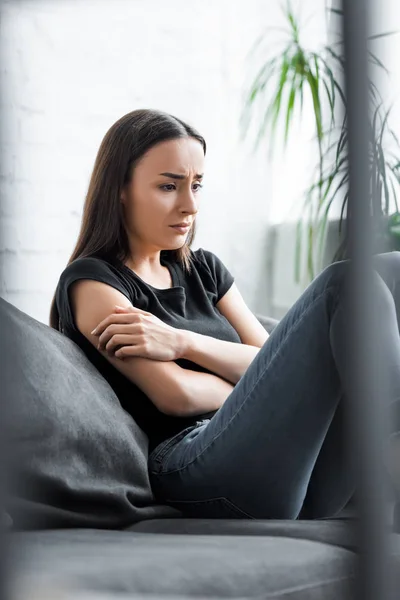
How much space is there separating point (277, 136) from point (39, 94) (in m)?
0.85

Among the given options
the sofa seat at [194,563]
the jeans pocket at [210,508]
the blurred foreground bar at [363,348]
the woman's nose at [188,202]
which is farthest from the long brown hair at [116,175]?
the blurred foreground bar at [363,348]

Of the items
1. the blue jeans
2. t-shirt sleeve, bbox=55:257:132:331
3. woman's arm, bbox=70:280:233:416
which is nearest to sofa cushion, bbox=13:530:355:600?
the blue jeans

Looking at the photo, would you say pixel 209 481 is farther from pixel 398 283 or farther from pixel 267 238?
pixel 267 238

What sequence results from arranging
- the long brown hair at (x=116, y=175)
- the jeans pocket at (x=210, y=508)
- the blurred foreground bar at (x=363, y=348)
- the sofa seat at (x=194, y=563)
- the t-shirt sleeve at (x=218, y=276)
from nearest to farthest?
1. the blurred foreground bar at (x=363, y=348)
2. the sofa seat at (x=194, y=563)
3. the jeans pocket at (x=210, y=508)
4. the long brown hair at (x=116, y=175)
5. the t-shirt sleeve at (x=218, y=276)

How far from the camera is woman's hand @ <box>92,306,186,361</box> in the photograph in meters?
1.27

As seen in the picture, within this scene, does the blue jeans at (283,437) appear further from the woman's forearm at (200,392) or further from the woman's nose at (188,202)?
the woman's nose at (188,202)

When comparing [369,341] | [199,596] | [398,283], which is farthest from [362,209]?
[398,283]

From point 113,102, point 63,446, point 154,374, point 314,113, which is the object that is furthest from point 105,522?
point 314,113

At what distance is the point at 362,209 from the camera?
14.8 inches

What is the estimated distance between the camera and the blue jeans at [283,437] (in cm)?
109

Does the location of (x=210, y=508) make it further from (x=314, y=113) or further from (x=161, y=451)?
(x=314, y=113)

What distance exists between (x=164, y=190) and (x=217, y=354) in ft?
1.02

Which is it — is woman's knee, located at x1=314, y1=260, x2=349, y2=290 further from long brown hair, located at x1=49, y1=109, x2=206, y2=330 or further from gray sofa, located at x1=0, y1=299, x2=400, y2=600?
long brown hair, located at x1=49, y1=109, x2=206, y2=330

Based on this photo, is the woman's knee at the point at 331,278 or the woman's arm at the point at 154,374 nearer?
the woman's knee at the point at 331,278
